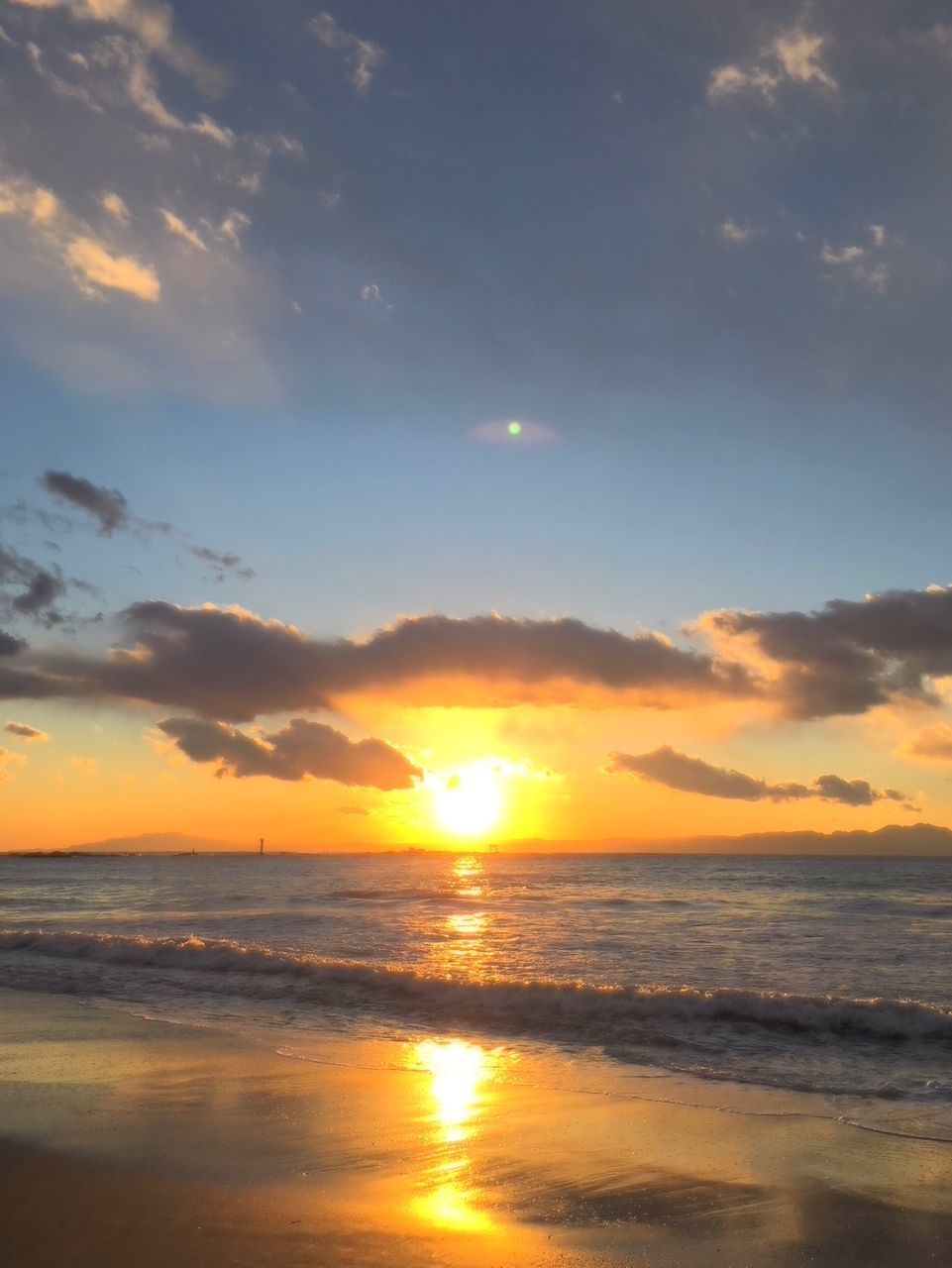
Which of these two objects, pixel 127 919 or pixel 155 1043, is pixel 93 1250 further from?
pixel 127 919

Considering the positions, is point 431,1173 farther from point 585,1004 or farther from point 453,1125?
point 585,1004

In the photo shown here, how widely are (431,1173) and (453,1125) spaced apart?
1.64 metres

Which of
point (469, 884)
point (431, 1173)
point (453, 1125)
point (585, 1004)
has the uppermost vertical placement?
point (431, 1173)

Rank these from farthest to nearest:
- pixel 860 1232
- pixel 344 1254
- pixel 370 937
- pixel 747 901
Result: 1. pixel 747 901
2. pixel 370 937
3. pixel 860 1232
4. pixel 344 1254

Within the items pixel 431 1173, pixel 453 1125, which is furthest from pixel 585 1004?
pixel 431 1173

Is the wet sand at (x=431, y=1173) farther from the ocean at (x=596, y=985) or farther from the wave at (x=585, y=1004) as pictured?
the wave at (x=585, y=1004)

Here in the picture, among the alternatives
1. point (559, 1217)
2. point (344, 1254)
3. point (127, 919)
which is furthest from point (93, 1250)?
point (127, 919)

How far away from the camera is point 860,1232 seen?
6910 mm

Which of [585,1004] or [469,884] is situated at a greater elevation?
[585,1004]

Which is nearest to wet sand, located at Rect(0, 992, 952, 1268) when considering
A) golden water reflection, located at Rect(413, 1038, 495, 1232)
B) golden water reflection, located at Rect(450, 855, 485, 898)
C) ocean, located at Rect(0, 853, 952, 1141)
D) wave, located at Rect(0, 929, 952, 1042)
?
golden water reflection, located at Rect(413, 1038, 495, 1232)

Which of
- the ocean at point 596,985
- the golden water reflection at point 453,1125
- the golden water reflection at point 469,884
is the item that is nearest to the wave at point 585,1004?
the ocean at point 596,985

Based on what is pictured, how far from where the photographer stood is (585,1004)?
1741 cm

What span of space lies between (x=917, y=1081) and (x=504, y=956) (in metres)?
14.1

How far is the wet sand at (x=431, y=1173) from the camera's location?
255 inches
